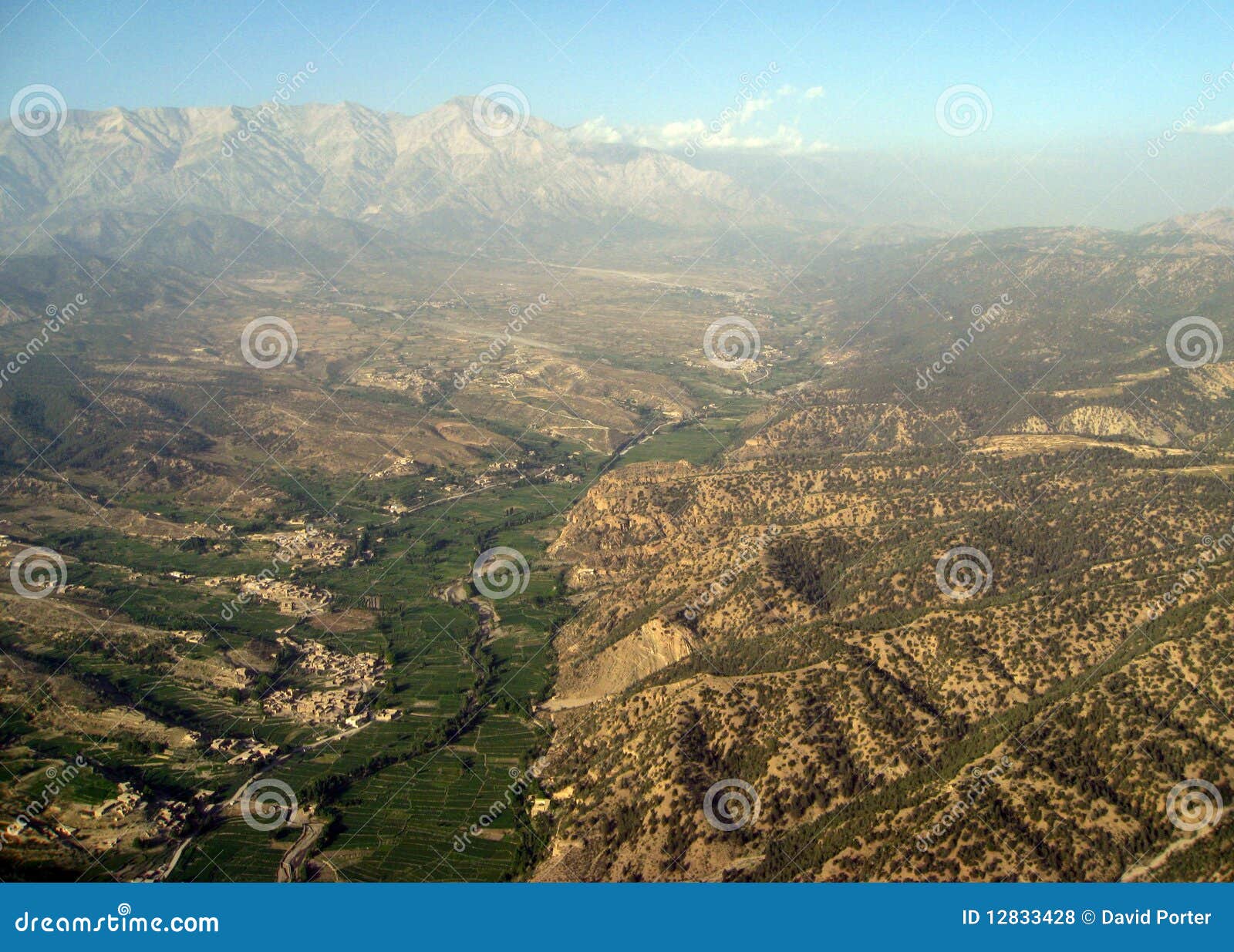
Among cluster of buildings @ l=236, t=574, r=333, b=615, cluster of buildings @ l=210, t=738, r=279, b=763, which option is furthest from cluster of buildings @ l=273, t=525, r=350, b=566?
cluster of buildings @ l=210, t=738, r=279, b=763

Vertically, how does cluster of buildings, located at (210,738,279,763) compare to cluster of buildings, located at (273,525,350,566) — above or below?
below

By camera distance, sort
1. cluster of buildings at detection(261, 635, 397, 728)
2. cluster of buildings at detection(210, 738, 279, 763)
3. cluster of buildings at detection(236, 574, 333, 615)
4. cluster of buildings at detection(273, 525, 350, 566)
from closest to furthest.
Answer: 1. cluster of buildings at detection(210, 738, 279, 763)
2. cluster of buildings at detection(261, 635, 397, 728)
3. cluster of buildings at detection(236, 574, 333, 615)
4. cluster of buildings at detection(273, 525, 350, 566)

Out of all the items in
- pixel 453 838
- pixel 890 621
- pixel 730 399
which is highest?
pixel 730 399

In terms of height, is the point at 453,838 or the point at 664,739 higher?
the point at 664,739

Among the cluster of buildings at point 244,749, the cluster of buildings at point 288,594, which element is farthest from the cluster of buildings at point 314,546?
the cluster of buildings at point 244,749

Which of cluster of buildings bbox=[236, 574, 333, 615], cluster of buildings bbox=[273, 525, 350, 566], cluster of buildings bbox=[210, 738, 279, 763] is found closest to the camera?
cluster of buildings bbox=[210, 738, 279, 763]

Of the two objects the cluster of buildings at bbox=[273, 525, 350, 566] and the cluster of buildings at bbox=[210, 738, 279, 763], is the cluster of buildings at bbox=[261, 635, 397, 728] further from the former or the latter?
the cluster of buildings at bbox=[273, 525, 350, 566]

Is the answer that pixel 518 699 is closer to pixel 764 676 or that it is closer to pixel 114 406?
pixel 764 676

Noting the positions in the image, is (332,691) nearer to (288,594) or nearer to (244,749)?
(244,749)

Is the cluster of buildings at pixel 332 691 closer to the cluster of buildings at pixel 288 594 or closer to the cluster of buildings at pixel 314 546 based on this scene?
the cluster of buildings at pixel 288 594

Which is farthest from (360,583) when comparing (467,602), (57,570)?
(57,570)

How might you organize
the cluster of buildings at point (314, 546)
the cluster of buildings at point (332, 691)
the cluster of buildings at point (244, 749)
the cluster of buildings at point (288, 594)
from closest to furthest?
the cluster of buildings at point (244, 749)
the cluster of buildings at point (332, 691)
the cluster of buildings at point (288, 594)
the cluster of buildings at point (314, 546)
